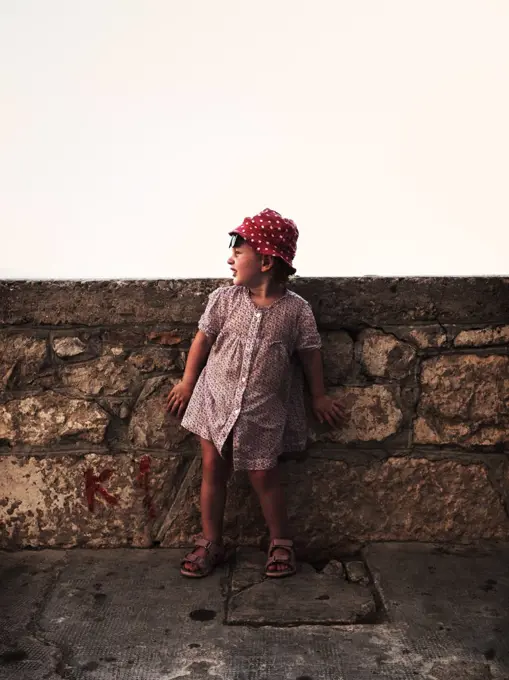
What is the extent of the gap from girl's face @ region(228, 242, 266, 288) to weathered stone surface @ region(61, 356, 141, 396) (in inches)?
22.7

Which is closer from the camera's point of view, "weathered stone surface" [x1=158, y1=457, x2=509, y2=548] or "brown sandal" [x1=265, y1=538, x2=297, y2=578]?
"brown sandal" [x1=265, y1=538, x2=297, y2=578]

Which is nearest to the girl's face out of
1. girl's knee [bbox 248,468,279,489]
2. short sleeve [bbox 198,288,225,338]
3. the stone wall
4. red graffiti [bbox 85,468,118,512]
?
short sleeve [bbox 198,288,225,338]

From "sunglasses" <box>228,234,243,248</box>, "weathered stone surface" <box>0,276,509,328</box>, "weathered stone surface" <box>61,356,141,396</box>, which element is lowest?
"weathered stone surface" <box>61,356,141,396</box>

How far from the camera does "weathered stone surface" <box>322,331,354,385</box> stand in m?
2.87

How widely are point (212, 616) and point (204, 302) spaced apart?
1.13 metres

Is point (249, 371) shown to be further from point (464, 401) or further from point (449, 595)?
point (449, 595)

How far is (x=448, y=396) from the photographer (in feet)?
9.53

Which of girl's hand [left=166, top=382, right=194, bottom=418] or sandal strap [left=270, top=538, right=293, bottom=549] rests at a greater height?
girl's hand [left=166, top=382, right=194, bottom=418]

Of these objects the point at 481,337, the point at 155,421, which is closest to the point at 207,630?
the point at 155,421

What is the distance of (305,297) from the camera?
9.36 feet

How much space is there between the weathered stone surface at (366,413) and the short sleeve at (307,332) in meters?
0.27

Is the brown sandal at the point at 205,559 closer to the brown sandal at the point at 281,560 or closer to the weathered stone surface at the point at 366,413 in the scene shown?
the brown sandal at the point at 281,560

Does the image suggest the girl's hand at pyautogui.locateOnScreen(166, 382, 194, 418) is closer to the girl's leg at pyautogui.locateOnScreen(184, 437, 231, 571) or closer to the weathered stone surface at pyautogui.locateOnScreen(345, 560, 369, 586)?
the girl's leg at pyautogui.locateOnScreen(184, 437, 231, 571)

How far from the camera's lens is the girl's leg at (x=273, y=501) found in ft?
8.98
